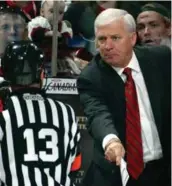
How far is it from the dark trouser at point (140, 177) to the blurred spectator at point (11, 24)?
1159mm

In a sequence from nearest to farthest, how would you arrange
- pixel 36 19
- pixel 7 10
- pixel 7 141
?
pixel 7 141 → pixel 7 10 → pixel 36 19

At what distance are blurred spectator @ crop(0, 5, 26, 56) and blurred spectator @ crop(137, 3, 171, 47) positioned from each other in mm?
776

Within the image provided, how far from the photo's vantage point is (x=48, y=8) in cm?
419

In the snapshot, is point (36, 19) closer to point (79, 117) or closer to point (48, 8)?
point (48, 8)

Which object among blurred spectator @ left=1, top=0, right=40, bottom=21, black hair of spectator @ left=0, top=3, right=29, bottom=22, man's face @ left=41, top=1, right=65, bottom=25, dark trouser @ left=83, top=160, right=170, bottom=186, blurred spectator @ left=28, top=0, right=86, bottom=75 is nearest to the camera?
dark trouser @ left=83, top=160, right=170, bottom=186

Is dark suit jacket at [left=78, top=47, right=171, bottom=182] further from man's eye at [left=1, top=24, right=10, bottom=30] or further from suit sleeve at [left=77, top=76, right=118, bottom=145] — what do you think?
man's eye at [left=1, top=24, right=10, bottom=30]

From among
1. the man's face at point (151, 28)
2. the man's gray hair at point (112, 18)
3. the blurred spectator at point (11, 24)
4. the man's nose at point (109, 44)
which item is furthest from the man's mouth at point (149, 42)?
the man's nose at point (109, 44)

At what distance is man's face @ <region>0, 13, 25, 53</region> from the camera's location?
3707 millimetres

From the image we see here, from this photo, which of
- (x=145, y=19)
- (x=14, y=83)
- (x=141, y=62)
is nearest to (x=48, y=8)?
(x=145, y=19)

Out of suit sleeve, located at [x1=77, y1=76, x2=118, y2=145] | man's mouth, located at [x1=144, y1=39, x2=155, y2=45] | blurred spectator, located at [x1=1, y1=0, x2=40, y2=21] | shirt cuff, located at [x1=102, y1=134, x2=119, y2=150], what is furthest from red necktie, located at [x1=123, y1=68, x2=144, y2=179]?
blurred spectator, located at [x1=1, y1=0, x2=40, y2=21]

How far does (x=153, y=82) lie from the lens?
Result: 2.85 meters

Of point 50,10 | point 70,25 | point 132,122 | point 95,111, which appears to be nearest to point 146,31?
point 70,25

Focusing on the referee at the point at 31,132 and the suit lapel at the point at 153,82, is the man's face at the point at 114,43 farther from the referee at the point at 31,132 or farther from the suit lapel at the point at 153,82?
the referee at the point at 31,132

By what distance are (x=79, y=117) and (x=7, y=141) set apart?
1.67m
